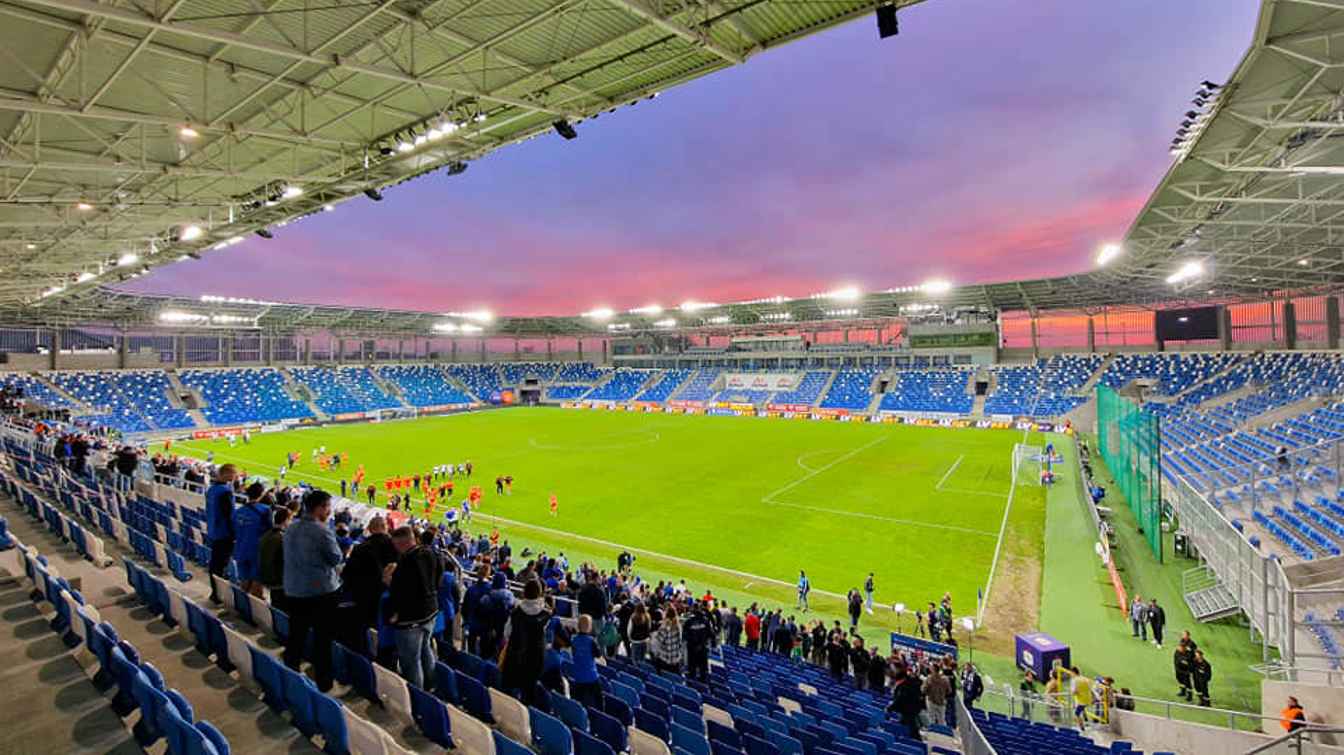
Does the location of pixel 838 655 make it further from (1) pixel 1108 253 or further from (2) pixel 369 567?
(1) pixel 1108 253

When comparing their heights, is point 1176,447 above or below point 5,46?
below

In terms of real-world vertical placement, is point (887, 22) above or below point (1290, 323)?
above

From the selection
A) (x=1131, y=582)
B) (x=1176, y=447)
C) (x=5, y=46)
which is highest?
(x=5, y=46)

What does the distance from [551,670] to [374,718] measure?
69.9 inches

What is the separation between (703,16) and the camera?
27.7 ft

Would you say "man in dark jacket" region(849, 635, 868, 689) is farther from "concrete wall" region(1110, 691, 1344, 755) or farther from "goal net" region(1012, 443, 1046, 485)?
"goal net" region(1012, 443, 1046, 485)

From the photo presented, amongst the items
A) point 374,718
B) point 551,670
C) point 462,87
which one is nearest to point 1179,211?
point 462,87

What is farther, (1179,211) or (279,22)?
(1179,211)

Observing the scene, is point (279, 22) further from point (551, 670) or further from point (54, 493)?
point (54, 493)

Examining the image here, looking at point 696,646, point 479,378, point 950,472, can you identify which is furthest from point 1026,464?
point 479,378

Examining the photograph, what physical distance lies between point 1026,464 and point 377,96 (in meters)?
34.2

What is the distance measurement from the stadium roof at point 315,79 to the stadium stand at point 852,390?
1979 inches

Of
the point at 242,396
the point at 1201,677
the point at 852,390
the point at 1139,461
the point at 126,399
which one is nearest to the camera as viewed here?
the point at 1201,677

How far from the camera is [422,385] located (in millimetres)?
71375
